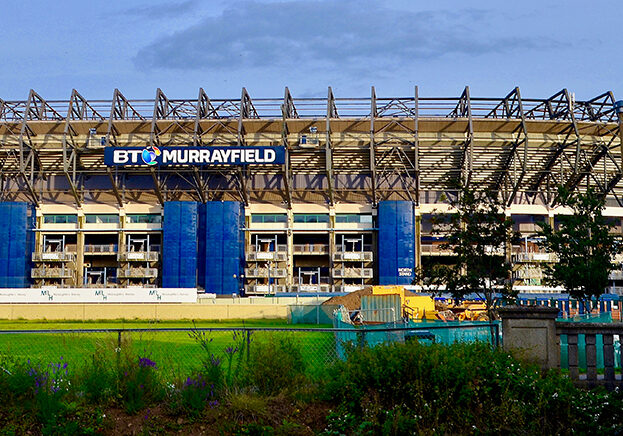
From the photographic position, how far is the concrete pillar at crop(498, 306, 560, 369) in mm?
14891

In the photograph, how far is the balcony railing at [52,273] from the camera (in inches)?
3051

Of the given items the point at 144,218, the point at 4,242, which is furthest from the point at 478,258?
the point at 4,242

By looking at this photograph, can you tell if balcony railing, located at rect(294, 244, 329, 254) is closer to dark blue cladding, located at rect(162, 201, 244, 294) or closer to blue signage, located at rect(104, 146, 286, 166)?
dark blue cladding, located at rect(162, 201, 244, 294)

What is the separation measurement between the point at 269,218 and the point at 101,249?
64.6ft

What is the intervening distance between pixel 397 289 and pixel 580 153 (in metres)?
30.4

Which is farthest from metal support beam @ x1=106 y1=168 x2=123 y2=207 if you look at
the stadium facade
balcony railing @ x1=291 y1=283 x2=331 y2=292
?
balcony railing @ x1=291 y1=283 x2=331 y2=292

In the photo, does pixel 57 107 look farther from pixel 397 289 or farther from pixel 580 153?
pixel 580 153

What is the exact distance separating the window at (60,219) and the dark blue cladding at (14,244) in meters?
2.65

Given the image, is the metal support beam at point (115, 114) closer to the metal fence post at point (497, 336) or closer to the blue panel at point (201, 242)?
the blue panel at point (201, 242)

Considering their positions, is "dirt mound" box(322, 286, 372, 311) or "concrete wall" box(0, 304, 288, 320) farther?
"concrete wall" box(0, 304, 288, 320)

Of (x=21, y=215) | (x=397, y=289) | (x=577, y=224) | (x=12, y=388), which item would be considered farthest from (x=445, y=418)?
(x=21, y=215)

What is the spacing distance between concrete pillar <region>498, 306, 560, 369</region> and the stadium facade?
57164 mm

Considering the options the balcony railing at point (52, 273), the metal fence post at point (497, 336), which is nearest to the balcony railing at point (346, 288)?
the balcony railing at point (52, 273)

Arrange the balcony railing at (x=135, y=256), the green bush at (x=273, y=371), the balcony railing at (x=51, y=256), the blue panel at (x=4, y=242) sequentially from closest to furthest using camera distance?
1. the green bush at (x=273, y=371)
2. the blue panel at (x=4, y=242)
3. the balcony railing at (x=135, y=256)
4. the balcony railing at (x=51, y=256)
